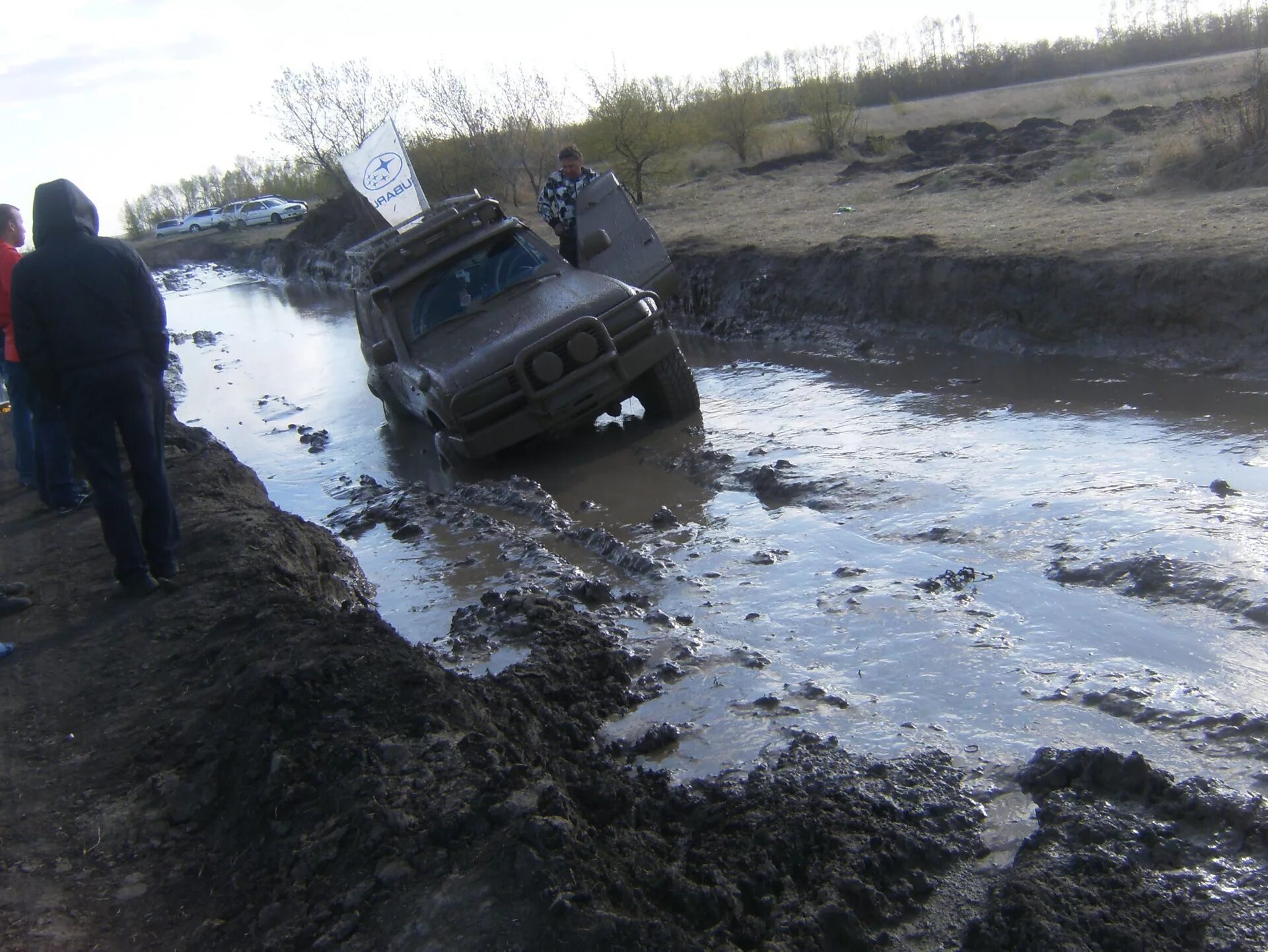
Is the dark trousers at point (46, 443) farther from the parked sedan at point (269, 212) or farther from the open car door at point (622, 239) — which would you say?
the parked sedan at point (269, 212)

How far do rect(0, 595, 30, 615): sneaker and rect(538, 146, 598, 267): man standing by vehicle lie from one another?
537 cm

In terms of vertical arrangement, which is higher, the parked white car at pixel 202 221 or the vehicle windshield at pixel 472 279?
the parked white car at pixel 202 221

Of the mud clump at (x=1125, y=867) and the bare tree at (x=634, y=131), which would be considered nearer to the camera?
the mud clump at (x=1125, y=867)

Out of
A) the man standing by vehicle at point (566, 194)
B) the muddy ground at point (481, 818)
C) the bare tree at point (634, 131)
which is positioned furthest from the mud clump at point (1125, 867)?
the bare tree at point (634, 131)

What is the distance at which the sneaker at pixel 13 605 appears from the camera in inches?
227

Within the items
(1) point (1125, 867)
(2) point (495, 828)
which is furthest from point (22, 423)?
(1) point (1125, 867)

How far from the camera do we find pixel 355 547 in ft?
25.2

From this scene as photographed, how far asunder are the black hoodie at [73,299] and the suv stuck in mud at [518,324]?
2559 millimetres

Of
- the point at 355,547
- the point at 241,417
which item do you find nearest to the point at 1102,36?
the point at 241,417

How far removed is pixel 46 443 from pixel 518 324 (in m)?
3.29

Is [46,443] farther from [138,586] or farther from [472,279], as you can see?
[472,279]

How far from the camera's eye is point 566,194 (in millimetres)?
9867

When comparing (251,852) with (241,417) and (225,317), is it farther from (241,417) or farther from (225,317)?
(225,317)

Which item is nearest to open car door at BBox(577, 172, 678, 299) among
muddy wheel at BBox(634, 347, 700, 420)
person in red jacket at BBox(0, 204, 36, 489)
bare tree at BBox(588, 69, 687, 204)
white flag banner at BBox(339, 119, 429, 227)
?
muddy wheel at BBox(634, 347, 700, 420)
